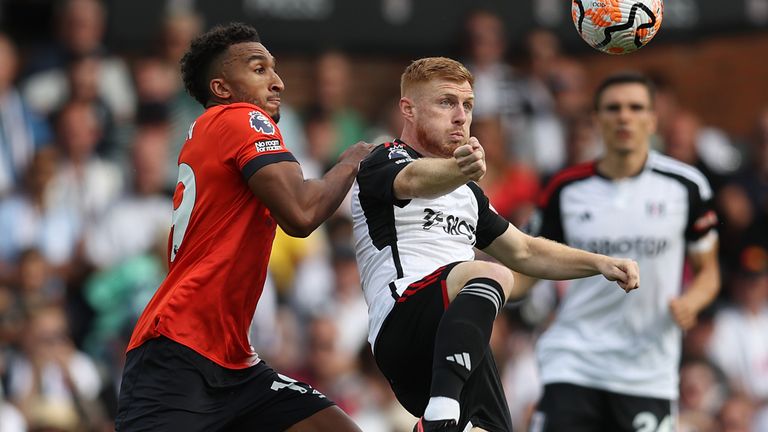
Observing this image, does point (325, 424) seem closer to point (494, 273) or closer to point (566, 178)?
point (494, 273)

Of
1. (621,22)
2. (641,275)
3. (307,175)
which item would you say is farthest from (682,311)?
(307,175)

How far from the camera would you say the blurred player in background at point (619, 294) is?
852cm

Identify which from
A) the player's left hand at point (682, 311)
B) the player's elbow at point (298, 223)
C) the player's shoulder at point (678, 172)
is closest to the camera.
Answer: the player's elbow at point (298, 223)

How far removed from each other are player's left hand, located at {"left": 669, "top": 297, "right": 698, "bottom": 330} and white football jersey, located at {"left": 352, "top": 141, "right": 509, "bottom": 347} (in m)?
2.26

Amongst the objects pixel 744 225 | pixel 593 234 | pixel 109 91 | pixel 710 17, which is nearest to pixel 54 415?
pixel 109 91

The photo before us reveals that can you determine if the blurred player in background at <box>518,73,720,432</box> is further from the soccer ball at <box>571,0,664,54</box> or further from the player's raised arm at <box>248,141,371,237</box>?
the player's raised arm at <box>248,141,371,237</box>

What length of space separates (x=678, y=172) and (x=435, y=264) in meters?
3.08

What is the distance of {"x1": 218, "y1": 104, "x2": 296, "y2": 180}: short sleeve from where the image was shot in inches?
248

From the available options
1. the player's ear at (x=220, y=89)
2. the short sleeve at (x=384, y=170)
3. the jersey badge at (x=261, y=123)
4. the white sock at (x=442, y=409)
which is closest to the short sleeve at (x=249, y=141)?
the jersey badge at (x=261, y=123)

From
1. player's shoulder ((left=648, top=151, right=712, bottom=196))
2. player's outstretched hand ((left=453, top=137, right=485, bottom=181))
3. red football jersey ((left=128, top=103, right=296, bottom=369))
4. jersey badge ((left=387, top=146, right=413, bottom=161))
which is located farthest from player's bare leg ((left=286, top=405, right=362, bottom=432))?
player's shoulder ((left=648, top=151, right=712, bottom=196))

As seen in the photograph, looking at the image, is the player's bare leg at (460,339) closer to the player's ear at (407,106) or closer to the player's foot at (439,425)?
the player's foot at (439,425)

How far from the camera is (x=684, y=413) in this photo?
1228cm

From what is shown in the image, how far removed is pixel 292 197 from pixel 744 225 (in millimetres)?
8515

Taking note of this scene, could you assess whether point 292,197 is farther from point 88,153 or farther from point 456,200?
point 88,153
